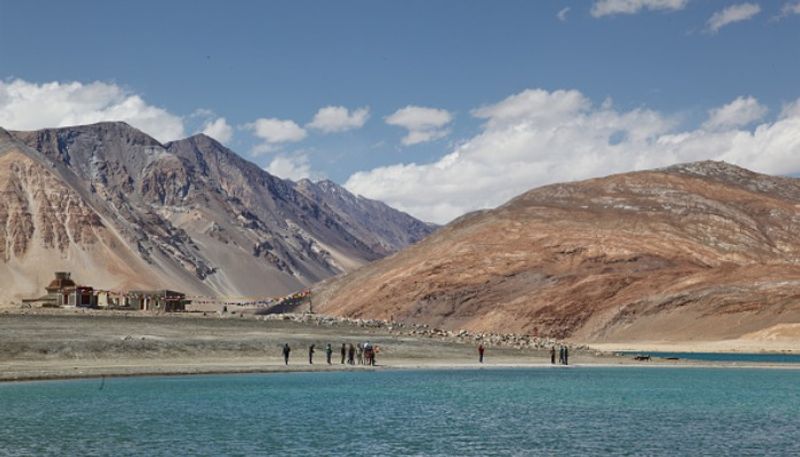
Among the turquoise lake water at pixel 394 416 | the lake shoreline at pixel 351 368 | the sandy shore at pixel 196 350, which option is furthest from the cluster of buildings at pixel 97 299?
the turquoise lake water at pixel 394 416

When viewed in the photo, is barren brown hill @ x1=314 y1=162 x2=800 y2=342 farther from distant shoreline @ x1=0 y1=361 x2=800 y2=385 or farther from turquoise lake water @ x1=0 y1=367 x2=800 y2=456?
turquoise lake water @ x1=0 y1=367 x2=800 y2=456

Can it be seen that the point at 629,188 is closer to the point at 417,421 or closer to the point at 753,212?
the point at 753,212

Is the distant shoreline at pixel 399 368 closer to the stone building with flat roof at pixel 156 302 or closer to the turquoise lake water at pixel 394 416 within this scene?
the turquoise lake water at pixel 394 416

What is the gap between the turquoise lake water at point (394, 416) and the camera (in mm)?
27844

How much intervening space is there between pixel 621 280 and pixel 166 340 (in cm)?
8462

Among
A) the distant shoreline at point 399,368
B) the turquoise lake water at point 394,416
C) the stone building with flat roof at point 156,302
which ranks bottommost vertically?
the turquoise lake water at point 394,416

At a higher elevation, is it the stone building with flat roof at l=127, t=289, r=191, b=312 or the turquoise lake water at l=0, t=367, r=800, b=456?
the stone building with flat roof at l=127, t=289, r=191, b=312

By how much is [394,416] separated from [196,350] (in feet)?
106

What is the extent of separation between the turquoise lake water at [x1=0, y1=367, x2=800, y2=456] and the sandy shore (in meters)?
4.03

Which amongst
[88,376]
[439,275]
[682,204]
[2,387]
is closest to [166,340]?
[88,376]

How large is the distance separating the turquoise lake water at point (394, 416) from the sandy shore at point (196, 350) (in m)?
4.03

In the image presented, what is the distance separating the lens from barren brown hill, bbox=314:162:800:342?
11925 centimetres

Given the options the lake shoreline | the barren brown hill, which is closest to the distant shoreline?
the lake shoreline

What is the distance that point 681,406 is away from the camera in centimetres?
4047
